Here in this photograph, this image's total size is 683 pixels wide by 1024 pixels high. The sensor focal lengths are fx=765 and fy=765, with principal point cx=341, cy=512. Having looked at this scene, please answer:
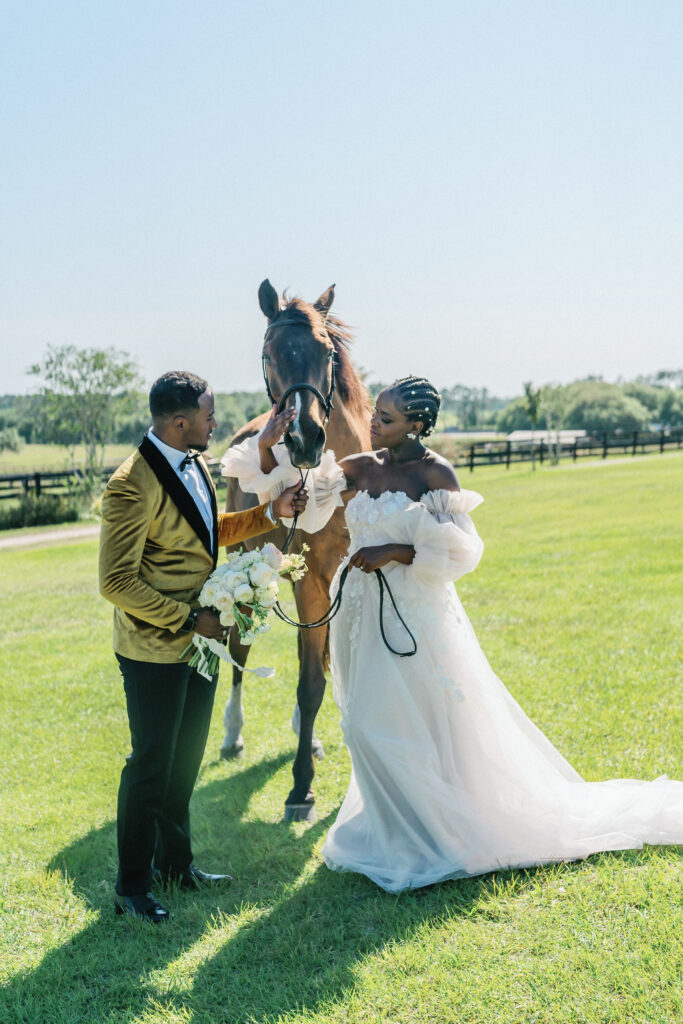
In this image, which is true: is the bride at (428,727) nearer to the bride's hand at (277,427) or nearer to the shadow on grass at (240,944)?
A: the bride's hand at (277,427)

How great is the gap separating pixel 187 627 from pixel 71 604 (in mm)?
9347

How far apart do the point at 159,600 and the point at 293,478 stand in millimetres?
1168

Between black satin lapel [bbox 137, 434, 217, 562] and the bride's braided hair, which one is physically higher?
the bride's braided hair

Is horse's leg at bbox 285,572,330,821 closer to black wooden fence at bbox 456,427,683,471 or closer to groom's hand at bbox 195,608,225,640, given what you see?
groom's hand at bbox 195,608,225,640

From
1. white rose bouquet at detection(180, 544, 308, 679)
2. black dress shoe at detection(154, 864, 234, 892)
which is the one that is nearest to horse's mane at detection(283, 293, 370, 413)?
white rose bouquet at detection(180, 544, 308, 679)

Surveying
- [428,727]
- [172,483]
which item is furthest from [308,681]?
[172,483]

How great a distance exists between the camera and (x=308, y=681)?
4.96 meters

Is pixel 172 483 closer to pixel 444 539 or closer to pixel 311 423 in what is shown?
pixel 311 423

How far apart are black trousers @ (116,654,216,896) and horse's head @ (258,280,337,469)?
50.0 inches

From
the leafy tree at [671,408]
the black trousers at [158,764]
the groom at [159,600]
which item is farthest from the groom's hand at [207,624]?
the leafy tree at [671,408]

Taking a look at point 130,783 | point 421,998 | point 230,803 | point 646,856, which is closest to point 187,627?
point 130,783

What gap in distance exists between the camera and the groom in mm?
3266

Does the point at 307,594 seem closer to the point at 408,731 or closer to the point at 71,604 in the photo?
the point at 408,731

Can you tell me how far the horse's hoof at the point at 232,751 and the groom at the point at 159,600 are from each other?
6.45ft
